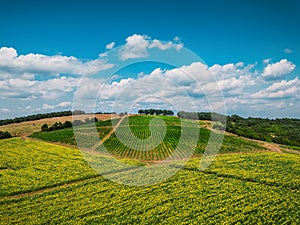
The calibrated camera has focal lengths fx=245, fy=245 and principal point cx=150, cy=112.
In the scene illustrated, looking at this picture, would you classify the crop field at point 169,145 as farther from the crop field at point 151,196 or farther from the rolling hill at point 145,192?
the crop field at point 151,196

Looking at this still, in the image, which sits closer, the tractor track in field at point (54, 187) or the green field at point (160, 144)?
the tractor track in field at point (54, 187)

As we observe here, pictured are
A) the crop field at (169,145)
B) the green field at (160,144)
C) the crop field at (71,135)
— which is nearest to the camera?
the crop field at (169,145)

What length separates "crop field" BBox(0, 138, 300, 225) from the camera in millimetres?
21766

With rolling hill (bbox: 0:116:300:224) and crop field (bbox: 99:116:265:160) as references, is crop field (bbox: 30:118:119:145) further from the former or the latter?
rolling hill (bbox: 0:116:300:224)

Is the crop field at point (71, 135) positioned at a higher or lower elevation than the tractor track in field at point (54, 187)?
higher

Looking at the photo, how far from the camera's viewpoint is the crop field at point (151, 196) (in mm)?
21766

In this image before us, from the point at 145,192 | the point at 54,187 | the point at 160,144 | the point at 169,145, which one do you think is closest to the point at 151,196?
the point at 145,192

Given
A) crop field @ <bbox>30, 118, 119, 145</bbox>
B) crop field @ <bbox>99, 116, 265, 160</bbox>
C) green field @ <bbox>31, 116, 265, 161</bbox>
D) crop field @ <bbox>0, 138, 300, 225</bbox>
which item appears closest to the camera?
crop field @ <bbox>0, 138, 300, 225</bbox>

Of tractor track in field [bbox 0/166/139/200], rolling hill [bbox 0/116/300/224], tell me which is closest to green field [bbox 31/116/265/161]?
rolling hill [bbox 0/116/300/224]

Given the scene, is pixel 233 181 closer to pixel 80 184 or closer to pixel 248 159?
pixel 248 159

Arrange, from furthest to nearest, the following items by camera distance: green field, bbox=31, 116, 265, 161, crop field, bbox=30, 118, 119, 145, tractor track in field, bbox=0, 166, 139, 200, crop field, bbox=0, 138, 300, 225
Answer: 1. crop field, bbox=30, 118, 119, 145
2. green field, bbox=31, 116, 265, 161
3. tractor track in field, bbox=0, 166, 139, 200
4. crop field, bbox=0, 138, 300, 225

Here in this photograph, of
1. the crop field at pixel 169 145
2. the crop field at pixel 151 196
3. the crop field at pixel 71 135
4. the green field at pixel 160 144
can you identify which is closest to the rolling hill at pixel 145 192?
the crop field at pixel 151 196

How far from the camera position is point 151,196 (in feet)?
86.0

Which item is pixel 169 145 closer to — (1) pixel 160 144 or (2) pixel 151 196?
(1) pixel 160 144
